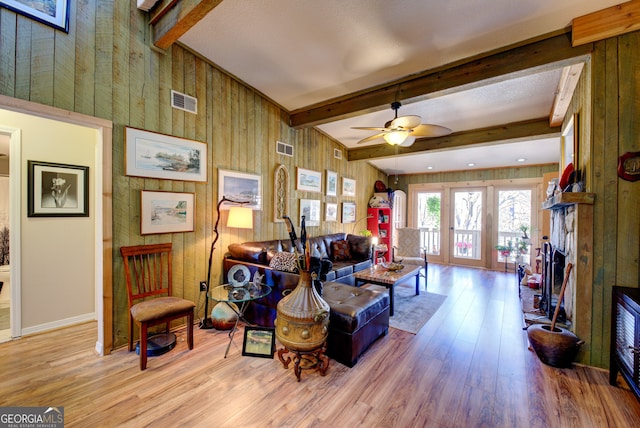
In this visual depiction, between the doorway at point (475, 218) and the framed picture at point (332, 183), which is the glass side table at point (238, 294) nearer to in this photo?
the framed picture at point (332, 183)

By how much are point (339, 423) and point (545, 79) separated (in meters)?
4.00

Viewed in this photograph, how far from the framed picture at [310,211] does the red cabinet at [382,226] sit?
→ 6.36ft

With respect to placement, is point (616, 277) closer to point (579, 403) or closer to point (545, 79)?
point (579, 403)

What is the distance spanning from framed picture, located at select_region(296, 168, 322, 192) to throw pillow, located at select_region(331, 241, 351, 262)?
1.13 meters

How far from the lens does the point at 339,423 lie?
1651mm

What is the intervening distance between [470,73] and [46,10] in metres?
3.86

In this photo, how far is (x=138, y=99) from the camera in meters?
2.66

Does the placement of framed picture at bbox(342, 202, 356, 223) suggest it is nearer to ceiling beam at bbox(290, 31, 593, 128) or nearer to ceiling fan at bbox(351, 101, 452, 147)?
ceiling beam at bbox(290, 31, 593, 128)

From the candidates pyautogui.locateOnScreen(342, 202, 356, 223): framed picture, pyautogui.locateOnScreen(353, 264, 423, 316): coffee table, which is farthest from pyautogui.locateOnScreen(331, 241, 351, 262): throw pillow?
pyautogui.locateOnScreen(342, 202, 356, 223): framed picture

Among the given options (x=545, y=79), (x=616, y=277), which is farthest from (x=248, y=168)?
(x=616, y=277)

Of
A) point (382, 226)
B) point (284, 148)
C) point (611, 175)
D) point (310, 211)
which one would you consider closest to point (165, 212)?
point (284, 148)

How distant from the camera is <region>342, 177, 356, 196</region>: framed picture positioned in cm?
598

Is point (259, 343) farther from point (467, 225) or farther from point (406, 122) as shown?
point (467, 225)

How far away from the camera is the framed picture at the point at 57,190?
2.81 metres
